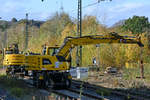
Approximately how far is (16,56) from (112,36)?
10.5 meters

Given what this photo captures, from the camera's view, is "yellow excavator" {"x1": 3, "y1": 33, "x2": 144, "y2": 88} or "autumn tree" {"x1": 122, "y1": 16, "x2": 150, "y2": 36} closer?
"yellow excavator" {"x1": 3, "y1": 33, "x2": 144, "y2": 88}

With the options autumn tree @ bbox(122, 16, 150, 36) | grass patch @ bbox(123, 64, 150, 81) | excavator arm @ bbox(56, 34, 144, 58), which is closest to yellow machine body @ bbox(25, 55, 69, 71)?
excavator arm @ bbox(56, 34, 144, 58)

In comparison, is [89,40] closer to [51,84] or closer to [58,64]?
[58,64]

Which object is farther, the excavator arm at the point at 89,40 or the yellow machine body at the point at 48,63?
the excavator arm at the point at 89,40

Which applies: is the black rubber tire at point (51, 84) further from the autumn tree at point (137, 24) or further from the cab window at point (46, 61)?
the autumn tree at point (137, 24)

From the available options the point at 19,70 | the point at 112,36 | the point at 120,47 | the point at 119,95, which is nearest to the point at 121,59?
the point at 120,47

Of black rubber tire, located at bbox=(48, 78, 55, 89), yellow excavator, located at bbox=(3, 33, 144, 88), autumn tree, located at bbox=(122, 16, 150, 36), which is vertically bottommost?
black rubber tire, located at bbox=(48, 78, 55, 89)

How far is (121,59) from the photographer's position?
3472 centimetres

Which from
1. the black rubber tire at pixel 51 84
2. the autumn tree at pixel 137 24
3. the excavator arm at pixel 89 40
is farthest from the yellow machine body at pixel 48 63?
the autumn tree at pixel 137 24

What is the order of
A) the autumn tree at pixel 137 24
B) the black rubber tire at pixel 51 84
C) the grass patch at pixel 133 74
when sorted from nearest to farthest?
the black rubber tire at pixel 51 84
the grass patch at pixel 133 74
the autumn tree at pixel 137 24

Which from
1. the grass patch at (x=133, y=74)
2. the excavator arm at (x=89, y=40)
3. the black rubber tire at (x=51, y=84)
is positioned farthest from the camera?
the grass patch at (x=133, y=74)

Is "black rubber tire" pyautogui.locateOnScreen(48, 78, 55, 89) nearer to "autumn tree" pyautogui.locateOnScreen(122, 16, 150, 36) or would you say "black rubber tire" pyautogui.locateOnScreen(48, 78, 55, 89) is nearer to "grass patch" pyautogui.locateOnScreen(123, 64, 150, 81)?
"grass patch" pyautogui.locateOnScreen(123, 64, 150, 81)

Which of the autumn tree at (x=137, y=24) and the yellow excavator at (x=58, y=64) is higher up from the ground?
the autumn tree at (x=137, y=24)

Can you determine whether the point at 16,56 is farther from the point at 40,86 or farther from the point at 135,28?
A: the point at 135,28
